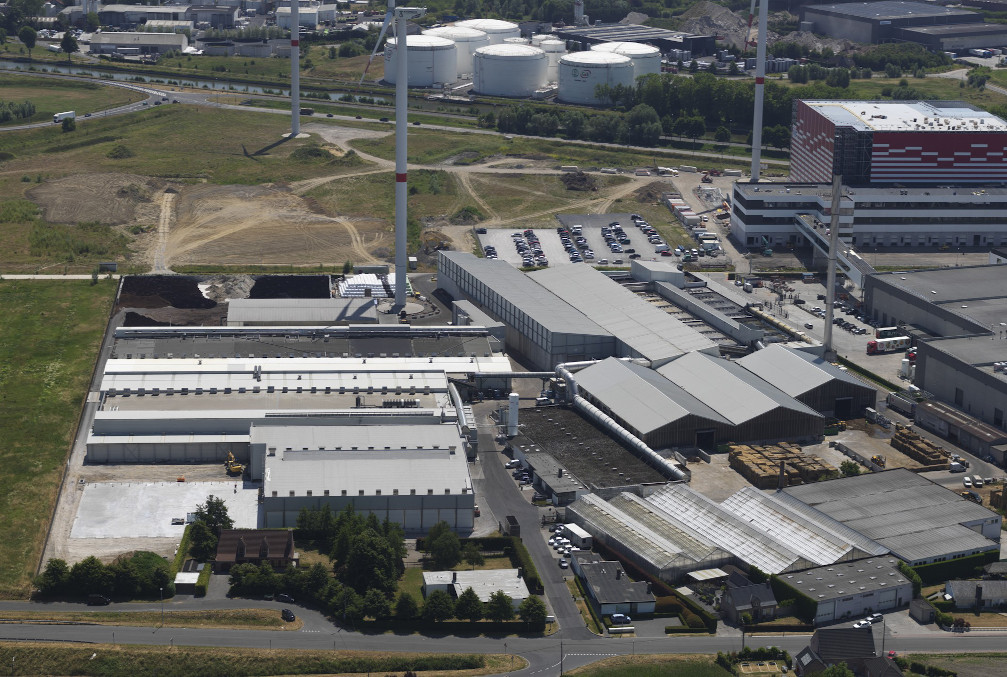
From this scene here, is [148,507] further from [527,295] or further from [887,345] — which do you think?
[887,345]

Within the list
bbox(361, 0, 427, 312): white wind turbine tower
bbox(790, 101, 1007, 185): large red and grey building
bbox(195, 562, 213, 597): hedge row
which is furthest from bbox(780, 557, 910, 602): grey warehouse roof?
bbox(790, 101, 1007, 185): large red and grey building

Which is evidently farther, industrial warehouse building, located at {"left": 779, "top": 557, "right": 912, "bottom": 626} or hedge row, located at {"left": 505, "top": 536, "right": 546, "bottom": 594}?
hedge row, located at {"left": 505, "top": 536, "right": 546, "bottom": 594}

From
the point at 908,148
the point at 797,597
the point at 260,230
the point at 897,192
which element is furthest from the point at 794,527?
the point at 260,230

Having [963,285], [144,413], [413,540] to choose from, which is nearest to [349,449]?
[413,540]

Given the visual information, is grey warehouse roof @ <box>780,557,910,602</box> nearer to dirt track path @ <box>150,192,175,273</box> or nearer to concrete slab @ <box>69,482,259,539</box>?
concrete slab @ <box>69,482,259,539</box>

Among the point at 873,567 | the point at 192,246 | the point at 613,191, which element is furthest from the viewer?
the point at 613,191

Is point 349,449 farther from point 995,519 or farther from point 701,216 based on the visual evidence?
point 701,216
